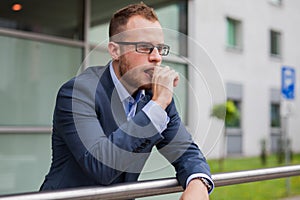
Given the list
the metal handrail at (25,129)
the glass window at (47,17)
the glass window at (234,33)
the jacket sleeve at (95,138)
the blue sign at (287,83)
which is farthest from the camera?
the glass window at (234,33)

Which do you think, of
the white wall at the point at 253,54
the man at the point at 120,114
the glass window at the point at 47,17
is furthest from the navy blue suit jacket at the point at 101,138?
the white wall at the point at 253,54

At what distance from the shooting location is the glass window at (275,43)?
18.5 metres

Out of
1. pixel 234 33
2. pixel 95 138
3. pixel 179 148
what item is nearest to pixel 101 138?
pixel 95 138

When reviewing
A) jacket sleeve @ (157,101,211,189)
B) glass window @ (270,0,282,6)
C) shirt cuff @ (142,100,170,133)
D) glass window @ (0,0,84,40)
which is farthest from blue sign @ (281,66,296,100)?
glass window @ (270,0,282,6)

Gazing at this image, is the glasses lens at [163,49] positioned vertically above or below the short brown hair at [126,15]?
below

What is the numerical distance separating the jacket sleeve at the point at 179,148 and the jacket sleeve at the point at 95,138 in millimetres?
200

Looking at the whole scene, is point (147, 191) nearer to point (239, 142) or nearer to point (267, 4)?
point (239, 142)

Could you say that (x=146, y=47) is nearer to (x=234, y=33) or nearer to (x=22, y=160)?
(x=22, y=160)

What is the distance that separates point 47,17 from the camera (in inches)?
189

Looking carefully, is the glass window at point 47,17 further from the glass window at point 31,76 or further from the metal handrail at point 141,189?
the metal handrail at point 141,189

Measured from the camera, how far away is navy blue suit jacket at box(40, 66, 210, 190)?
1199mm

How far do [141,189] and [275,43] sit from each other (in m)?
18.5

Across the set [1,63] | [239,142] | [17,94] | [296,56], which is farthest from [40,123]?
[296,56]

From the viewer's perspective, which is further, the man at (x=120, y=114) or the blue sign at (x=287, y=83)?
the blue sign at (x=287, y=83)
